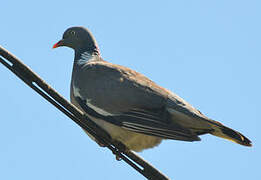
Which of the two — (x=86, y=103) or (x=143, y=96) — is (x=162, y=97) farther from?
(x=86, y=103)

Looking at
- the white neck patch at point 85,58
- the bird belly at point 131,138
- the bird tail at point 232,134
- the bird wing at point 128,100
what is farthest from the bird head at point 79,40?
the bird tail at point 232,134

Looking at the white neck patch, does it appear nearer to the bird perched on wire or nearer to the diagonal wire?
the bird perched on wire

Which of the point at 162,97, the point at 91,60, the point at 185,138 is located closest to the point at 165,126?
the point at 185,138

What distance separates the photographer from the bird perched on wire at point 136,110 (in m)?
5.13

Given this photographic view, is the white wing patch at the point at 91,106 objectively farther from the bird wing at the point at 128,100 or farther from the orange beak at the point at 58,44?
the orange beak at the point at 58,44

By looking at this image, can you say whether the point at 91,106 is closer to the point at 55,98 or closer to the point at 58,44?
the point at 55,98

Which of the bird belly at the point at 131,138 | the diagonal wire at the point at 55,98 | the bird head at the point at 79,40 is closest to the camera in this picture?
the diagonal wire at the point at 55,98

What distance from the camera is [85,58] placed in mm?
7309

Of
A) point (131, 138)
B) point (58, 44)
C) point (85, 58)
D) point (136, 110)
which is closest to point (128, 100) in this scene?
point (136, 110)

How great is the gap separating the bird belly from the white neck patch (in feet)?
5.39

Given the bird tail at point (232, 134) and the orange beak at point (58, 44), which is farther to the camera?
the orange beak at point (58, 44)

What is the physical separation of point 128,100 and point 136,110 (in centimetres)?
21

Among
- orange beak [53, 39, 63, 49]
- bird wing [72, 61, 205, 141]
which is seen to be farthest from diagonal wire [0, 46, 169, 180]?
orange beak [53, 39, 63, 49]

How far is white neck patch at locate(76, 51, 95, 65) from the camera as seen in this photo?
7141mm
